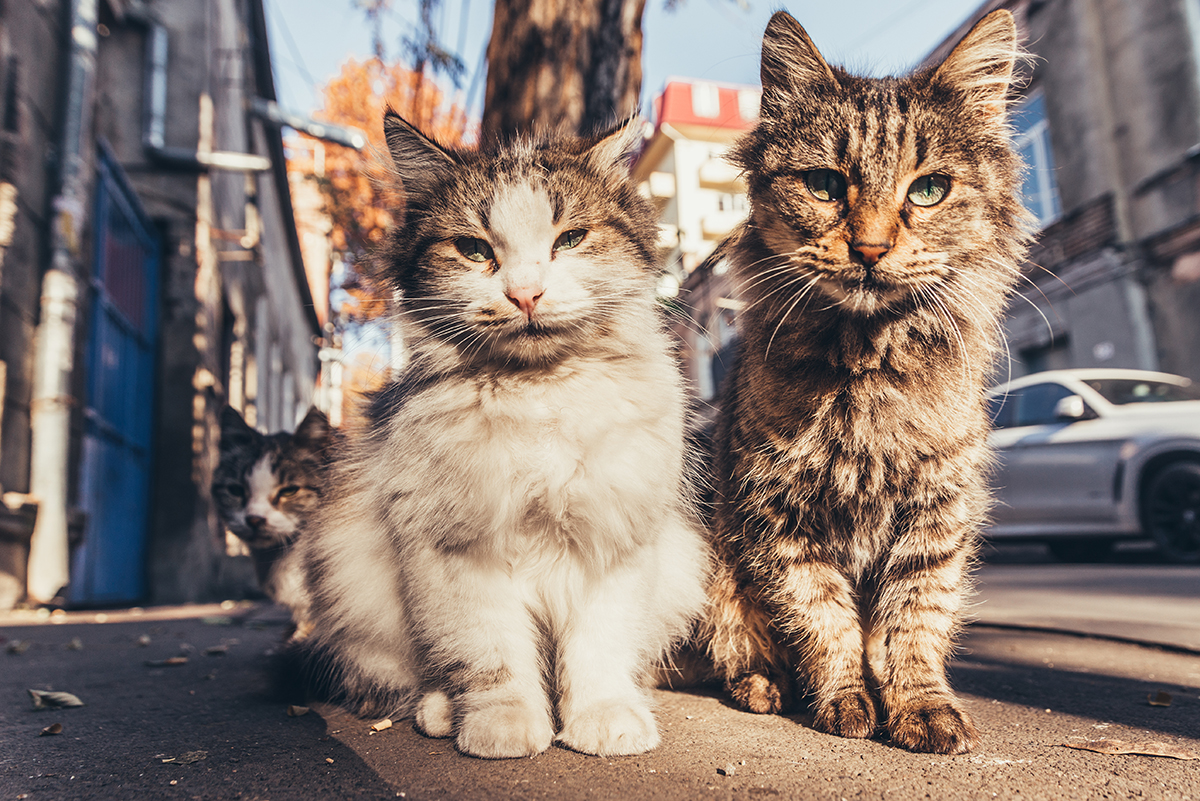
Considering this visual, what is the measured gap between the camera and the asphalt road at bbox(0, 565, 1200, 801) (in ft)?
4.93

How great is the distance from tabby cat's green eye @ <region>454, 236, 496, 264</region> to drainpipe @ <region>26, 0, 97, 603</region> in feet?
14.1

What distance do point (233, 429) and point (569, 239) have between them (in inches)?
110

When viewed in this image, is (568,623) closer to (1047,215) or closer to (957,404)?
(957,404)

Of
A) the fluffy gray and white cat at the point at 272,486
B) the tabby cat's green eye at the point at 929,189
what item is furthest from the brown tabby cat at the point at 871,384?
the fluffy gray and white cat at the point at 272,486

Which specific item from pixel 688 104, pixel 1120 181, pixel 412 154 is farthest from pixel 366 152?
pixel 688 104

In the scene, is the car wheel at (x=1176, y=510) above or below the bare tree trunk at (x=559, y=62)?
below

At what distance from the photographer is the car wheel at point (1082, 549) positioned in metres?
7.64

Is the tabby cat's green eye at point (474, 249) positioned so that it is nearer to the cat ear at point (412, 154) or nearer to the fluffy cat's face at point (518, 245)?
the fluffy cat's face at point (518, 245)

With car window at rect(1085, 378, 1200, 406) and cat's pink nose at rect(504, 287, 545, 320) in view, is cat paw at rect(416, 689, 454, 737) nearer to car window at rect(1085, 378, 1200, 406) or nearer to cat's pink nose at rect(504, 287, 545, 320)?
cat's pink nose at rect(504, 287, 545, 320)

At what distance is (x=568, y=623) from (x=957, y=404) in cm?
117

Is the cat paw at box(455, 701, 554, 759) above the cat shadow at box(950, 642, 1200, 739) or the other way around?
above

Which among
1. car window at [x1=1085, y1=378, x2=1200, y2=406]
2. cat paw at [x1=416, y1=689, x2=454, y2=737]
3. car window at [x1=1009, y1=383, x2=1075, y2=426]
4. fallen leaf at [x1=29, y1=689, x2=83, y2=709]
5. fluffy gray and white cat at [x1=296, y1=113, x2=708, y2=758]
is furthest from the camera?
car window at [x1=1009, y1=383, x2=1075, y2=426]

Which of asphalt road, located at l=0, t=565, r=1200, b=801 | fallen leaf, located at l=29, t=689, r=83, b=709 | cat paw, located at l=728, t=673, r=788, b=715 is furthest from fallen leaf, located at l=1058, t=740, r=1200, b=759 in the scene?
fallen leaf, located at l=29, t=689, r=83, b=709

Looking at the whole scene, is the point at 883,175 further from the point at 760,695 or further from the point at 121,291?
the point at 121,291
